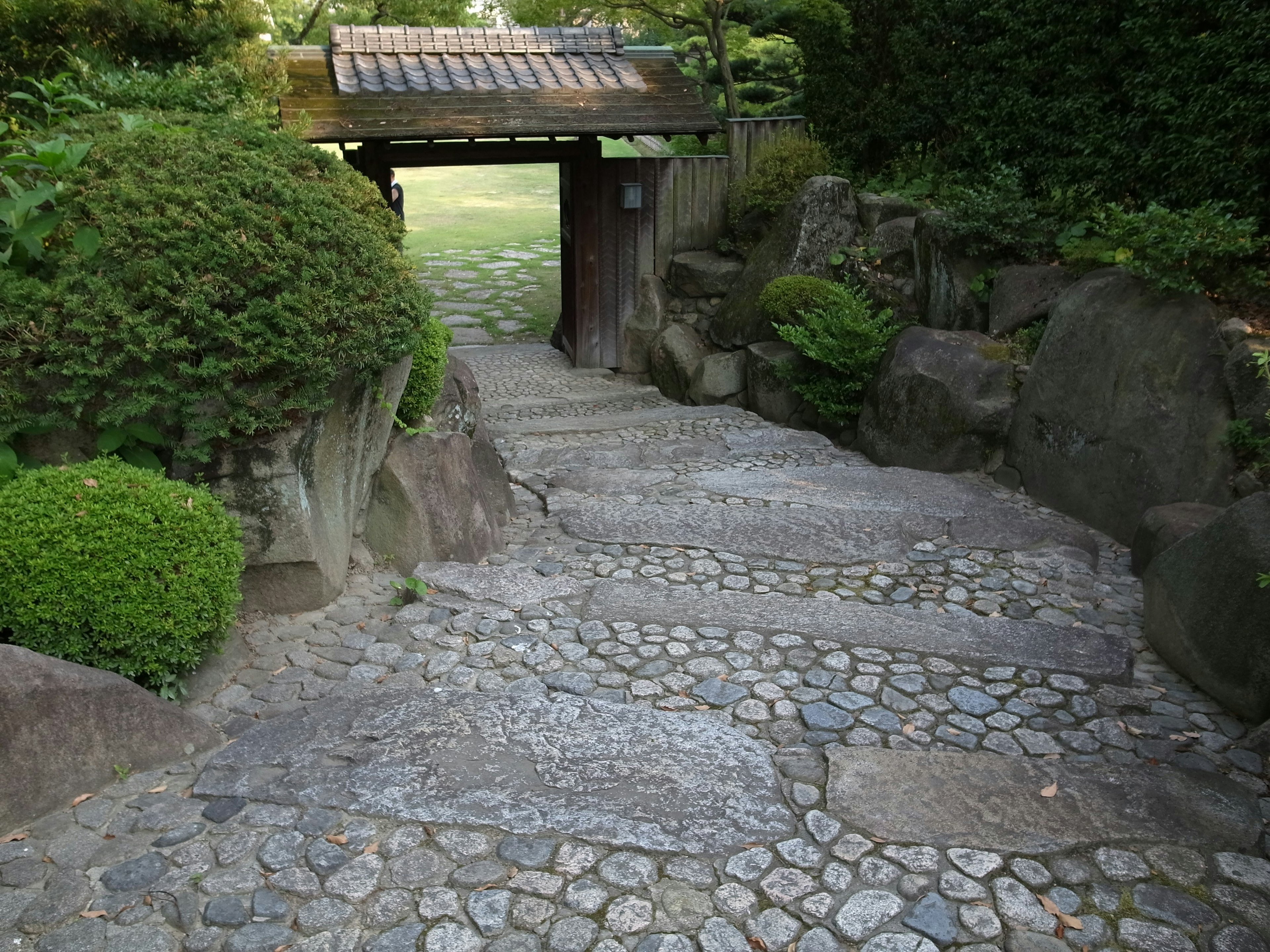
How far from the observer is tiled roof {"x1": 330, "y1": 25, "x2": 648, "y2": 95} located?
33.7 ft

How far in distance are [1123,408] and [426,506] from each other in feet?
13.6

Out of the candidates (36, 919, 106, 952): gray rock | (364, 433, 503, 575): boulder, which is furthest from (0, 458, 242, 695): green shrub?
(364, 433, 503, 575): boulder

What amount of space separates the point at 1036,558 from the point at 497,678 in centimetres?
310

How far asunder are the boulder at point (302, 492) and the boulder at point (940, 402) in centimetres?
422

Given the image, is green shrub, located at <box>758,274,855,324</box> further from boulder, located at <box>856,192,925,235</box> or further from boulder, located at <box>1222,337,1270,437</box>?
boulder, located at <box>1222,337,1270,437</box>

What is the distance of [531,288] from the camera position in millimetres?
16156

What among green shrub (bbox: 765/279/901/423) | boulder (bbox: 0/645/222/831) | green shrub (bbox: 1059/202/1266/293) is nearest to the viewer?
boulder (bbox: 0/645/222/831)

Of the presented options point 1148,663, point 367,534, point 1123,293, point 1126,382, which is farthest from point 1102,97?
point 367,534

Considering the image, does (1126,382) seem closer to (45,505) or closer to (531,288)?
(45,505)

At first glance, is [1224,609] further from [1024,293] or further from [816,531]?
[1024,293]

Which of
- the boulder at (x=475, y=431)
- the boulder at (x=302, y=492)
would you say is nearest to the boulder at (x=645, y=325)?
the boulder at (x=475, y=431)

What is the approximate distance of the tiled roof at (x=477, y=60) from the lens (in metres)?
10.3

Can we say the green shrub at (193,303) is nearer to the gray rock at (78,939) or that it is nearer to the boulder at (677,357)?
the gray rock at (78,939)

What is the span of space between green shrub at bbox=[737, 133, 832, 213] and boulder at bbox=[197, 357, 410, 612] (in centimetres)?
734
